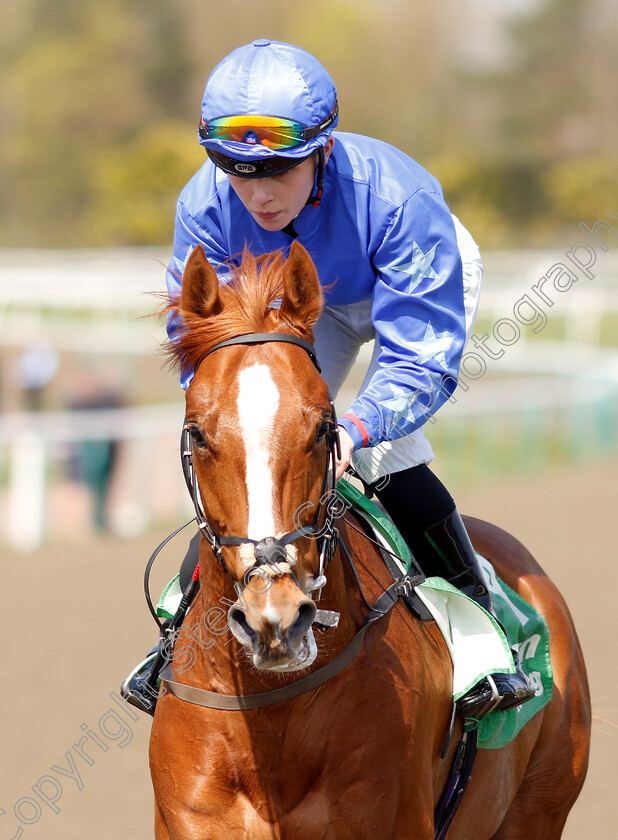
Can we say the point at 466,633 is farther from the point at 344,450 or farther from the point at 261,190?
the point at 261,190

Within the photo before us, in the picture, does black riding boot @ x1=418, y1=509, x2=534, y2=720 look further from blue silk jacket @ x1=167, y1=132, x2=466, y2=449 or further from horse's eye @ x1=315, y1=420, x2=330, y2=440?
horse's eye @ x1=315, y1=420, x2=330, y2=440

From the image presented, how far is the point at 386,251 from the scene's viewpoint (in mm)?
2602

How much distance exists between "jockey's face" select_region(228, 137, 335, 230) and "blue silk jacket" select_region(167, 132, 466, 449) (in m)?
0.12

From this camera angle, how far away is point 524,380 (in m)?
13.1

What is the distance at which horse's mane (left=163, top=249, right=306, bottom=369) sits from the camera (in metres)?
2.19

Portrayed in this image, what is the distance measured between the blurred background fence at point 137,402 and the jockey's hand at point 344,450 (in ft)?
1.76

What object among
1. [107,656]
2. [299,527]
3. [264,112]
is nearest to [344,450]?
[299,527]

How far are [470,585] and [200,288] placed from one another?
47.3 inches

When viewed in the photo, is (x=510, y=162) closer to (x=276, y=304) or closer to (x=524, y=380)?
(x=524, y=380)

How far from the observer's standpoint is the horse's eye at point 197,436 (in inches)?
80.5

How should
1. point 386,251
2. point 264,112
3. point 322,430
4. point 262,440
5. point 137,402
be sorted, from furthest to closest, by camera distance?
point 137,402 < point 386,251 < point 264,112 < point 322,430 < point 262,440

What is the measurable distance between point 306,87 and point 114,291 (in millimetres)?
15062

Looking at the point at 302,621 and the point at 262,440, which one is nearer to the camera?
the point at 302,621

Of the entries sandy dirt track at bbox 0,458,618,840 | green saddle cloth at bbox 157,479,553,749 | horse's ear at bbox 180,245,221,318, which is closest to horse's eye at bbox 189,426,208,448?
horse's ear at bbox 180,245,221,318
